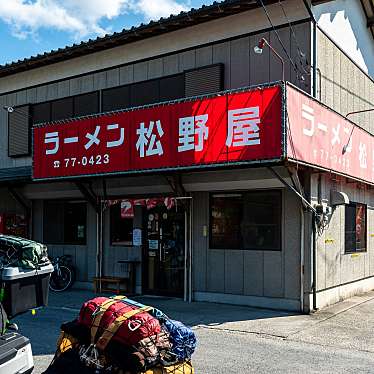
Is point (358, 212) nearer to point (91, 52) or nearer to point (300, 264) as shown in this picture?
point (300, 264)

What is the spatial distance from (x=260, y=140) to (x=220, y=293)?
3.93m

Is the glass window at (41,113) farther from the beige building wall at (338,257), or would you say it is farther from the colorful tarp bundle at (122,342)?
the colorful tarp bundle at (122,342)

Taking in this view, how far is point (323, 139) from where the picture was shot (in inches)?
390

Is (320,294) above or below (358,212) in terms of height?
below

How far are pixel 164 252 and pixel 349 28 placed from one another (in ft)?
23.8

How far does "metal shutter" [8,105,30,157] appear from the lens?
1526 centimetres

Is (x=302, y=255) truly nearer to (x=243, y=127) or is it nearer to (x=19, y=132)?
(x=243, y=127)

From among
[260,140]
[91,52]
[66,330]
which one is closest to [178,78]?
[91,52]

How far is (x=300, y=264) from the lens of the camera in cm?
1038

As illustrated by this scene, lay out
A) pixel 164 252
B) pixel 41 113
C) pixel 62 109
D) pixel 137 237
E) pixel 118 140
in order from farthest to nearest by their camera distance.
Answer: pixel 41 113, pixel 62 109, pixel 137 237, pixel 164 252, pixel 118 140

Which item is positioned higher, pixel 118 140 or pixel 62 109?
pixel 62 109

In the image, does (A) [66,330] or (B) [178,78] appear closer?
(A) [66,330]

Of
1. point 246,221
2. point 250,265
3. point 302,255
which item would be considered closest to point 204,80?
point 246,221

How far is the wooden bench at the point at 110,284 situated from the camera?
41.0 feet
